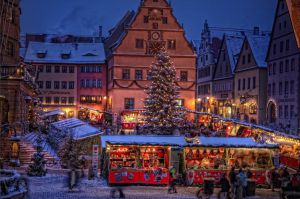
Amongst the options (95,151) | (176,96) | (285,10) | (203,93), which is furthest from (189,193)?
(203,93)

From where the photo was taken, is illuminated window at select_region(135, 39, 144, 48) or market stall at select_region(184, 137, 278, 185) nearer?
market stall at select_region(184, 137, 278, 185)

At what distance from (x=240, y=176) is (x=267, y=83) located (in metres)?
38.4

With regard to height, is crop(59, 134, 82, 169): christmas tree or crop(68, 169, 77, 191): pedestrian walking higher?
crop(59, 134, 82, 169): christmas tree

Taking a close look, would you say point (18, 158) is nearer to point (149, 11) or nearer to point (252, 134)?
point (252, 134)

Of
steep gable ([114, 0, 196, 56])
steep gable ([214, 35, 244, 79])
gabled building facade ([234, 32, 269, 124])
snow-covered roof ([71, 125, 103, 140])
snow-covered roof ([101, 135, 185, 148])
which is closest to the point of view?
snow-covered roof ([101, 135, 185, 148])

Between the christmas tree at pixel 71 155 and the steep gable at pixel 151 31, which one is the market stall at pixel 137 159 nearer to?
the christmas tree at pixel 71 155

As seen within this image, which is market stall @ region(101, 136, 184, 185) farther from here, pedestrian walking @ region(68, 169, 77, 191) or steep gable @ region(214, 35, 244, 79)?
steep gable @ region(214, 35, 244, 79)

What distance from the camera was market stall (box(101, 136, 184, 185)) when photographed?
101 ft

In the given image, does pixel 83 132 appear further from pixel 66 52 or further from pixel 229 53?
pixel 66 52

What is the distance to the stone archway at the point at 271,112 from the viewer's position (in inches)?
2388

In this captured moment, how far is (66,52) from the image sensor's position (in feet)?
249

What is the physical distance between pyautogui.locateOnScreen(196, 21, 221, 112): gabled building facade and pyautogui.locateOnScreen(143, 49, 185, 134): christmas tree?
114 feet

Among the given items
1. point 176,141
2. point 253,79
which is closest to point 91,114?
point 253,79

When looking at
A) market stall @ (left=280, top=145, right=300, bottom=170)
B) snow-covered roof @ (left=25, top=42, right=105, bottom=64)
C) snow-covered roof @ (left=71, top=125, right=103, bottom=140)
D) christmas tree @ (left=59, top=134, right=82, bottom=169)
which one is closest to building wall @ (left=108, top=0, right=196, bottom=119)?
snow-covered roof @ (left=25, top=42, right=105, bottom=64)
